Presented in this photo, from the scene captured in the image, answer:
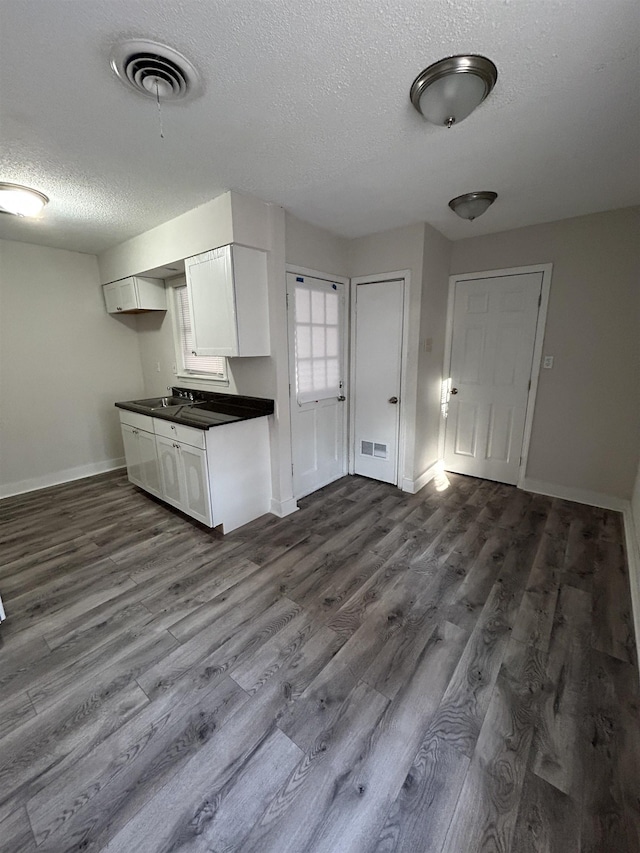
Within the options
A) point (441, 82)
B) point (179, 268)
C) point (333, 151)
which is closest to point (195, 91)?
point (333, 151)

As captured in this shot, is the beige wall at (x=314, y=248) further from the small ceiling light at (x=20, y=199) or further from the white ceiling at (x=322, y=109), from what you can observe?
the small ceiling light at (x=20, y=199)

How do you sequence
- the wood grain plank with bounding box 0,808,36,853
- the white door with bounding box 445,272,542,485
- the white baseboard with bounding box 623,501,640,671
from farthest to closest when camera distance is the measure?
the white door with bounding box 445,272,542,485 < the white baseboard with bounding box 623,501,640,671 < the wood grain plank with bounding box 0,808,36,853

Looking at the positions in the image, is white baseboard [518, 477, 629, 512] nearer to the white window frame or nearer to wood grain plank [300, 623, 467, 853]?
wood grain plank [300, 623, 467, 853]

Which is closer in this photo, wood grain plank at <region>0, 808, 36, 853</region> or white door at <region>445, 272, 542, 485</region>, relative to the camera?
wood grain plank at <region>0, 808, 36, 853</region>

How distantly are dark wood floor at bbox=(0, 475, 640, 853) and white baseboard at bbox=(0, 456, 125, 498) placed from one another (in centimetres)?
117

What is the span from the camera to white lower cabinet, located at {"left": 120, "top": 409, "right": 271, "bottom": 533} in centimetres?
270

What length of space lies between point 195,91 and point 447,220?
90.4 inches

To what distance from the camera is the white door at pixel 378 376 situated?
11.1 feet

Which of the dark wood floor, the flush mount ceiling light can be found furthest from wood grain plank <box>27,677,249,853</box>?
the flush mount ceiling light

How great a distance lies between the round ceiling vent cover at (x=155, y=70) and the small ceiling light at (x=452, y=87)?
3.05ft

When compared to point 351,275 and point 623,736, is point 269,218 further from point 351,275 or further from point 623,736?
point 623,736

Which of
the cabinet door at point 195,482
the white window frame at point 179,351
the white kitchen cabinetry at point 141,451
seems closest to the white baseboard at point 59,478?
the white kitchen cabinetry at point 141,451

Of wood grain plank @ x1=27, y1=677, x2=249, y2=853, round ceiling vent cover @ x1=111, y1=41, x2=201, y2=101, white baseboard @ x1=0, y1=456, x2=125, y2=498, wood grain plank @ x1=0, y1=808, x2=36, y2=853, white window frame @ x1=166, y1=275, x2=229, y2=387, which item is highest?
round ceiling vent cover @ x1=111, y1=41, x2=201, y2=101

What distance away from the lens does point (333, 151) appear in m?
1.94
